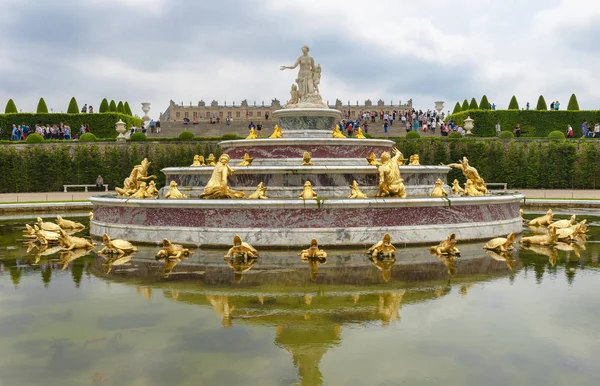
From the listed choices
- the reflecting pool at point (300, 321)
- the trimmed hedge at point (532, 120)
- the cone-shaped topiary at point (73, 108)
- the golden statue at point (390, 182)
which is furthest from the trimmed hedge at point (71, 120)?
the reflecting pool at point (300, 321)

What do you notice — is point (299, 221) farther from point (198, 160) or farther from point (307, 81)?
point (307, 81)

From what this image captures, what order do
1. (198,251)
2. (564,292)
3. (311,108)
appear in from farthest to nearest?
(311,108), (198,251), (564,292)

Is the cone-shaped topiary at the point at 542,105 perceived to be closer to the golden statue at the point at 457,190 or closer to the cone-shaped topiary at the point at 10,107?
the golden statue at the point at 457,190

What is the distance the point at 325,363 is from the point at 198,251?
24.9 feet

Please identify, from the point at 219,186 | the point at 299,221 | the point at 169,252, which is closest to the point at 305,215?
the point at 299,221

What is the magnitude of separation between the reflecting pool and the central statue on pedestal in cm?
1446

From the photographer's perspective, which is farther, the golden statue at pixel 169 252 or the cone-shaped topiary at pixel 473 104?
the cone-shaped topiary at pixel 473 104

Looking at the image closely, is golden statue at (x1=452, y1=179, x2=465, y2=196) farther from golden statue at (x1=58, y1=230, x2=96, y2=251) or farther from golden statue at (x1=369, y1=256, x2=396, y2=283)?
golden statue at (x1=58, y1=230, x2=96, y2=251)

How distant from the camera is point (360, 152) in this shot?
69.4 ft

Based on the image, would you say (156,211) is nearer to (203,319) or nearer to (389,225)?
(389,225)

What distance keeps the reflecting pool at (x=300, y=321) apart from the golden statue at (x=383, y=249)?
34cm

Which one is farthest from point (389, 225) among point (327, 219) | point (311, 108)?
point (311, 108)

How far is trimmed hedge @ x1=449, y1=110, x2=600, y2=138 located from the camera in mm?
51938

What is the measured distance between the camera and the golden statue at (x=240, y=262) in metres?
11.2
